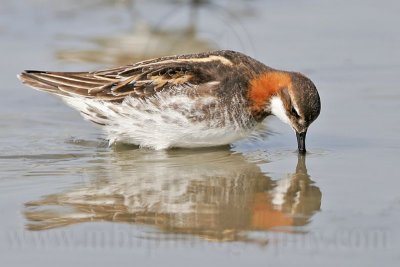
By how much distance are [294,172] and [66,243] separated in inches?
123

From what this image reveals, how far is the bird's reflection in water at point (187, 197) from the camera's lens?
335 inches

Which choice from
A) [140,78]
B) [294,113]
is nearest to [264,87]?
[294,113]

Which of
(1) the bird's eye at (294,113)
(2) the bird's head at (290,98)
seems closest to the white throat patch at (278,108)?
(2) the bird's head at (290,98)

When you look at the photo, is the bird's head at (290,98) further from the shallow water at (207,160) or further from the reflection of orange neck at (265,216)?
the reflection of orange neck at (265,216)

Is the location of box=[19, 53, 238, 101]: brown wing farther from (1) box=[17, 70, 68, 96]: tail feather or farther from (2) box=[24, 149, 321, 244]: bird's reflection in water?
(2) box=[24, 149, 321, 244]: bird's reflection in water

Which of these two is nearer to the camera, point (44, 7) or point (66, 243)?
point (66, 243)

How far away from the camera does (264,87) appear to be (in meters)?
11.0

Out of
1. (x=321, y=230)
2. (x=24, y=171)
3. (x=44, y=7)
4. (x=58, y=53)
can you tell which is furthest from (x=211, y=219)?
(x=44, y=7)

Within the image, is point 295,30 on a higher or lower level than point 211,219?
higher

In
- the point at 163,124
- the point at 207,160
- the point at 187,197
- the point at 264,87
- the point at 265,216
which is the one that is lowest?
the point at 265,216

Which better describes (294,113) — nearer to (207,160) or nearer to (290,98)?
(290,98)

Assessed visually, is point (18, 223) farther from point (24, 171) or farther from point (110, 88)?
point (110, 88)

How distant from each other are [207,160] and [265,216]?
2.14 m

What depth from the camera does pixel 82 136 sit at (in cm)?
1157
